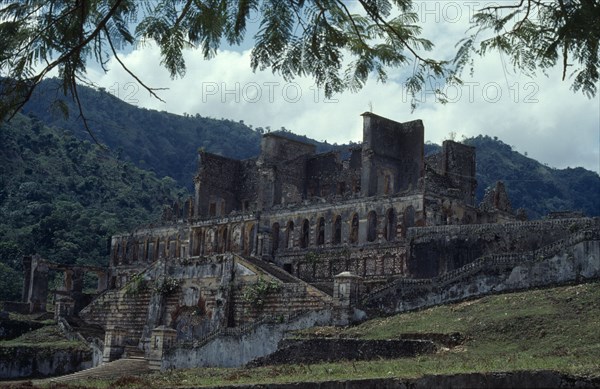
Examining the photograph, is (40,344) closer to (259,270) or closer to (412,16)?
(259,270)

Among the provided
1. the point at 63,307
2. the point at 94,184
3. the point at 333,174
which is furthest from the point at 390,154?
the point at 94,184

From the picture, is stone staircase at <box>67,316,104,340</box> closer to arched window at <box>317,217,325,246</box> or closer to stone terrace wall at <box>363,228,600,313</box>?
arched window at <box>317,217,325,246</box>

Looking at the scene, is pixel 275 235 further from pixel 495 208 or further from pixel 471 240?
pixel 471 240

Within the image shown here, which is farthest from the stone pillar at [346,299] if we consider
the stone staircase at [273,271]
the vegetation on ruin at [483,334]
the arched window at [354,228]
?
the arched window at [354,228]

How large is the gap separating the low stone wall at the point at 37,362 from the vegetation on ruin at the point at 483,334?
38.7ft

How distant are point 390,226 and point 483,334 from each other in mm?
17573

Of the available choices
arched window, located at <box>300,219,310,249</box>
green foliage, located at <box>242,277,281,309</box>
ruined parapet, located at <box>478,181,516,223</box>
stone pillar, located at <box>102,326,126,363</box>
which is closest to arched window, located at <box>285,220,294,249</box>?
arched window, located at <box>300,219,310,249</box>

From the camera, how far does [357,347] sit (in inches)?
1112

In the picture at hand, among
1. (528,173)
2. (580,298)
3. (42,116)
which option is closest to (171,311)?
→ (580,298)

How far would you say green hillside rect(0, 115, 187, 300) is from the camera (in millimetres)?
69625

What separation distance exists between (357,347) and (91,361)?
Answer: 1680cm

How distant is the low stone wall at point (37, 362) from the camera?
1572 inches

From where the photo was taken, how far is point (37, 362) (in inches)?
1592

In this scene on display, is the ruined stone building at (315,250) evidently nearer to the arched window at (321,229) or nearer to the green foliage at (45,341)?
the arched window at (321,229)
